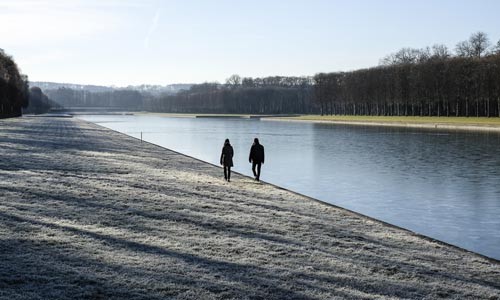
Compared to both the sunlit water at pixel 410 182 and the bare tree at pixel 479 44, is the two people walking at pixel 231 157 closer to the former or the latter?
the sunlit water at pixel 410 182

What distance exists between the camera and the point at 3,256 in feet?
30.3

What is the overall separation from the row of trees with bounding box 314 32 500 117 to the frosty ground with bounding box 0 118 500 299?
248 feet

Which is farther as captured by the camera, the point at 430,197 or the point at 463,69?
the point at 463,69

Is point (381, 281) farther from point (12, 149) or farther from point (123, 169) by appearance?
point (12, 149)

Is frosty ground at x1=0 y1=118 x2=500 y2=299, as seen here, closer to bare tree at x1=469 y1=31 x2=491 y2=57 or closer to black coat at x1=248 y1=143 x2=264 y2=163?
black coat at x1=248 y1=143 x2=264 y2=163

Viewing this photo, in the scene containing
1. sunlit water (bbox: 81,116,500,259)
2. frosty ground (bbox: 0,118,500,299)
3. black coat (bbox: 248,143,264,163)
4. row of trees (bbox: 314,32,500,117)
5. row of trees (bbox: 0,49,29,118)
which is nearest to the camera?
frosty ground (bbox: 0,118,500,299)

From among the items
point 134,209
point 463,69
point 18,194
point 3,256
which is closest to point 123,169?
point 18,194

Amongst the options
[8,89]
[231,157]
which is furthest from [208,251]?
[8,89]

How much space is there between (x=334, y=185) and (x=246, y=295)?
45.9 feet

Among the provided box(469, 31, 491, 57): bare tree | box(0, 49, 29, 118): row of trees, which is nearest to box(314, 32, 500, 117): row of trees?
box(469, 31, 491, 57): bare tree

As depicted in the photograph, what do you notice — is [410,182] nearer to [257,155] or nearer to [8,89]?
[257,155]

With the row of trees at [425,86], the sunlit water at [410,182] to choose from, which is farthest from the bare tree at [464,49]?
the sunlit water at [410,182]

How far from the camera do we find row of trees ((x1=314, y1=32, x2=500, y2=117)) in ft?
278

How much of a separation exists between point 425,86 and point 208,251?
9181 centimetres
